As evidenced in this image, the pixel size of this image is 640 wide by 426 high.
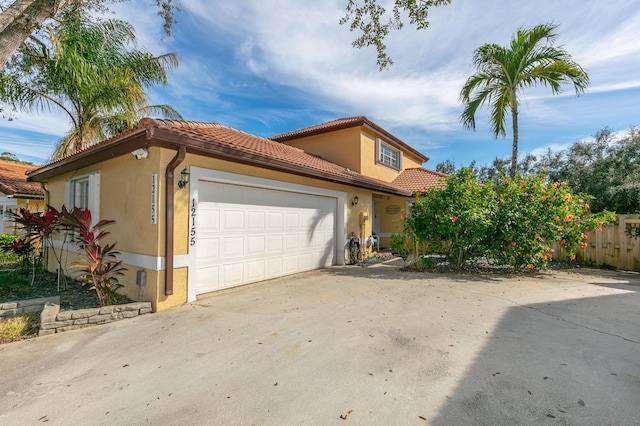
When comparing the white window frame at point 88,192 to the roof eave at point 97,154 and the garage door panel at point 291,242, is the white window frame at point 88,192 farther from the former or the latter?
the garage door panel at point 291,242

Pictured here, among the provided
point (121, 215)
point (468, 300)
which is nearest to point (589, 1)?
A: point (468, 300)

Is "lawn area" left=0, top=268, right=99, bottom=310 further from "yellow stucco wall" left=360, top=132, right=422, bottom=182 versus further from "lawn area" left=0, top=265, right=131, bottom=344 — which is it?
"yellow stucco wall" left=360, top=132, right=422, bottom=182

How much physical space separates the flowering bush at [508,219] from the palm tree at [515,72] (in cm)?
265

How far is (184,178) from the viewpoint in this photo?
550 cm

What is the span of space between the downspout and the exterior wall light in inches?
9.0

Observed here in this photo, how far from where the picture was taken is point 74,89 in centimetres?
1015

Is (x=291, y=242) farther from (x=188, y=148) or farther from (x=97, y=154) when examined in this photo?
(x=97, y=154)

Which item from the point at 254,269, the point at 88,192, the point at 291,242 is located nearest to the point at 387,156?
the point at 291,242

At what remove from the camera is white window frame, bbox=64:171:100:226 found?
21.7 ft

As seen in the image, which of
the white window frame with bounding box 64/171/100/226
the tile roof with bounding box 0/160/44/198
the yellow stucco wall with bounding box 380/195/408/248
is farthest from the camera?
the yellow stucco wall with bounding box 380/195/408/248

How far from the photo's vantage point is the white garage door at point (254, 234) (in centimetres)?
609

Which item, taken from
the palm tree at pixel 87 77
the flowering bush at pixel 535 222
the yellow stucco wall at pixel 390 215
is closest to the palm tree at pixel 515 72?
the flowering bush at pixel 535 222

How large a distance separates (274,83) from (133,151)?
8.50 metres

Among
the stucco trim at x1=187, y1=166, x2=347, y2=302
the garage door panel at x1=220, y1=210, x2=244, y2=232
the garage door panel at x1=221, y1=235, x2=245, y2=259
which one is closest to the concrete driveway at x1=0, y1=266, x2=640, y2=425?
the stucco trim at x1=187, y1=166, x2=347, y2=302
